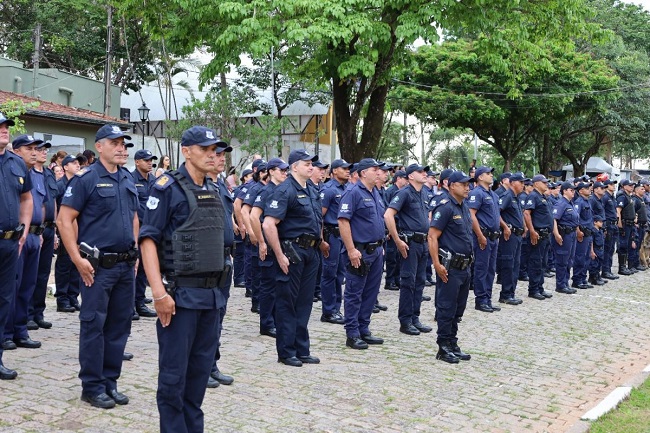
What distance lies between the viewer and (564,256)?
46.6ft

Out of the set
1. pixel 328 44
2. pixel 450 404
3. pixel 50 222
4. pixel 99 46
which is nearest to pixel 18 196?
pixel 50 222

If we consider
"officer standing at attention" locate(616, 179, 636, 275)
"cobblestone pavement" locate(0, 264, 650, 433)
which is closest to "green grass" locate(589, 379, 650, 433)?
"cobblestone pavement" locate(0, 264, 650, 433)

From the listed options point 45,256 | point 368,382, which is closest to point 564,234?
point 368,382

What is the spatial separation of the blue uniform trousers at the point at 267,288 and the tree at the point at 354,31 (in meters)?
7.83

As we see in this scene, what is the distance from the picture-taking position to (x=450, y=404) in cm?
655

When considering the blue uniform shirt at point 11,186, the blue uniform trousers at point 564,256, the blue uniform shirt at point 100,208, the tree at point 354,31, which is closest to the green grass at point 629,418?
the blue uniform shirt at point 100,208

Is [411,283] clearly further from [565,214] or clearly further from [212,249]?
[565,214]

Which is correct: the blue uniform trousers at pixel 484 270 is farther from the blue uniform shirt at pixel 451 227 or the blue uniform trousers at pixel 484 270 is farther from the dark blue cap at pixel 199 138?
the dark blue cap at pixel 199 138

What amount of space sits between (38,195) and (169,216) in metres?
3.99

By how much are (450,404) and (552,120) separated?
2913cm

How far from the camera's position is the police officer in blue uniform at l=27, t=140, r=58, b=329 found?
8672 mm

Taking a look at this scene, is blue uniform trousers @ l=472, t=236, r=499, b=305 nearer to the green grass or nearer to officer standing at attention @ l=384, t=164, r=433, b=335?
officer standing at attention @ l=384, t=164, r=433, b=335

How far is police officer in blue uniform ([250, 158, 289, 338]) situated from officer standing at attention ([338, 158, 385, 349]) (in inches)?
32.4

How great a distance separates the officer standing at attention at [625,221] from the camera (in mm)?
17531
